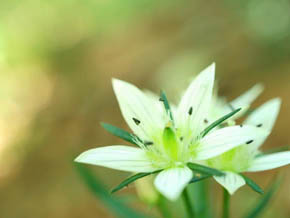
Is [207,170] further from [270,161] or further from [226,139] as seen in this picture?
[270,161]

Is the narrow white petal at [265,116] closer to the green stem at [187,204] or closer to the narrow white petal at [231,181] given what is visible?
the narrow white petal at [231,181]

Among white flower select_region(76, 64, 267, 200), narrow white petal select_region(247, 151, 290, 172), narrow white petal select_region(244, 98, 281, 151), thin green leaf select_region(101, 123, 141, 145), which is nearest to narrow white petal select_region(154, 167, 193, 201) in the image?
white flower select_region(76, 64, 267, 200)

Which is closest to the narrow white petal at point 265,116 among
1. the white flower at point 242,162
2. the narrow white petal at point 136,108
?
the white flower at point 242,162

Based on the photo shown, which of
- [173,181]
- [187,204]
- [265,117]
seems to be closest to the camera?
[173,181]

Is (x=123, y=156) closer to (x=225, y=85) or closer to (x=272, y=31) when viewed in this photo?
(x=225, y=85)

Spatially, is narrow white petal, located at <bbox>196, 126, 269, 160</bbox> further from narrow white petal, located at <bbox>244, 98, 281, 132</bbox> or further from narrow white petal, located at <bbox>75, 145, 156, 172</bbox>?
narrow white petal, located at <bbox>244, 98, 281, 132</bbox>

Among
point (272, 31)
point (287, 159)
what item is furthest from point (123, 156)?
point (272, 31)

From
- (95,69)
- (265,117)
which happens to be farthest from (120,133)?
(95,69)
